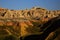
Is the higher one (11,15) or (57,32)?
(57,32)

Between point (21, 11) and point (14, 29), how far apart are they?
337 feet

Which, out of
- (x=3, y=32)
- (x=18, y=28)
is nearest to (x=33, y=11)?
(x=18, y=28)

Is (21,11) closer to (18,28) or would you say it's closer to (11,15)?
(11,15)

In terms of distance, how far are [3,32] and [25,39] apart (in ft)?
54.9

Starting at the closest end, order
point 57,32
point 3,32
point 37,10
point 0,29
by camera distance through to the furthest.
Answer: point 57,32 → point 3,32 → point 0,29 → point 37,10

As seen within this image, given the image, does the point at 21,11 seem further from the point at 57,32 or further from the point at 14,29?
the point at 57,32

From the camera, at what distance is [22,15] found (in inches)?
7456

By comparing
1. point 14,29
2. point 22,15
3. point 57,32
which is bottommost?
point 22,15

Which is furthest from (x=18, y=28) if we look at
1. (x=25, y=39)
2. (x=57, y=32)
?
(x=57, y=32)

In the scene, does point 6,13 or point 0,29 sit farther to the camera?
point 6,13

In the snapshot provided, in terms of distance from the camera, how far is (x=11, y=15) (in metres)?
176

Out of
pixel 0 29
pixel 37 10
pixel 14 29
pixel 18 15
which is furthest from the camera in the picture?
pixel 37 10

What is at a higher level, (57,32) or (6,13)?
(57,32)

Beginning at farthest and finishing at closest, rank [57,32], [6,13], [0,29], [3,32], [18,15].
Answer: [18,15]
[6,13]
[0,29]
[3,32]
[57,32]
